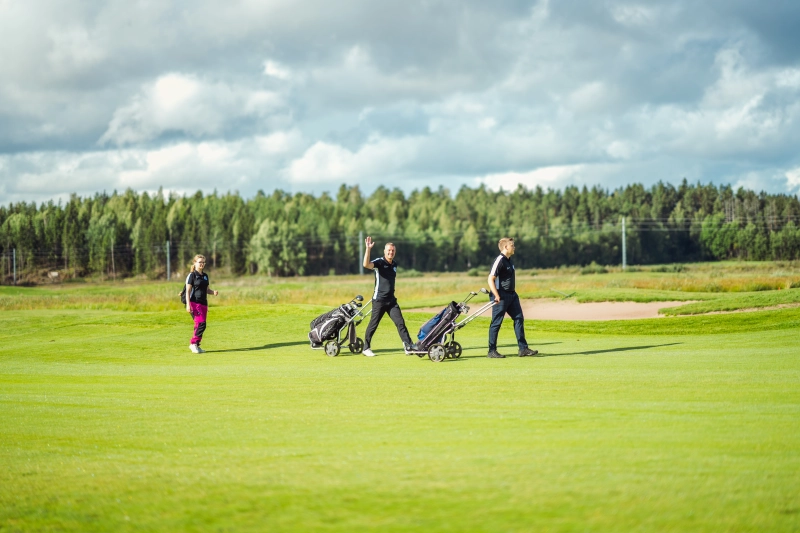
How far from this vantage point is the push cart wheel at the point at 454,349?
1772cm

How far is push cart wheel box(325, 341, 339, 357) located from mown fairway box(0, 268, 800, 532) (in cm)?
273

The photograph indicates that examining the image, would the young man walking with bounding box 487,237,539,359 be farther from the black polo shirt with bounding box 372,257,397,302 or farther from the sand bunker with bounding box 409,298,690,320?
the sand bunker with bounding box 409,298,690,320

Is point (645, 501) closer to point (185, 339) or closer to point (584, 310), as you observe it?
point (185, 339)

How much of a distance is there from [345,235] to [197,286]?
14002 cm

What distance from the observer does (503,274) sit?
17828 millimetres

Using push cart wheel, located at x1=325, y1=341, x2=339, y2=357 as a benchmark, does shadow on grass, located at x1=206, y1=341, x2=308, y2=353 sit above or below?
below

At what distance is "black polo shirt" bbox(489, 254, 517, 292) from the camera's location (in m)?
17.6

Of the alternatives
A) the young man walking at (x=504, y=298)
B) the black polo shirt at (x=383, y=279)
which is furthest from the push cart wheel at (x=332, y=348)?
the young man walking at (x=504, y=298)

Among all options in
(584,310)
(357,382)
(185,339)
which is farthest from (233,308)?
(357,382)

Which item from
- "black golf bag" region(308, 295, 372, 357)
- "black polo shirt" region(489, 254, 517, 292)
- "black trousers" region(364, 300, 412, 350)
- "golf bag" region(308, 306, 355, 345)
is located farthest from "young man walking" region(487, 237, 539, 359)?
"golf bag" region(308, 306, 355, 345)

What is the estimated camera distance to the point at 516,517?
211 inches

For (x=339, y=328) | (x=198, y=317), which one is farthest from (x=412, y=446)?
(x=198, y=317)

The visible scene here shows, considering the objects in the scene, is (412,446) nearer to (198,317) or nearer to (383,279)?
(383,279)

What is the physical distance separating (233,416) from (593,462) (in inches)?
185
